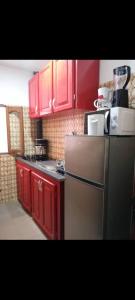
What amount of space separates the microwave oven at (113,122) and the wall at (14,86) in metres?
1.95

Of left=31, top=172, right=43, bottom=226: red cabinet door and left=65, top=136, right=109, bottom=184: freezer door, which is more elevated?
left=65, top=136, right=109, bottom=184: freezer door

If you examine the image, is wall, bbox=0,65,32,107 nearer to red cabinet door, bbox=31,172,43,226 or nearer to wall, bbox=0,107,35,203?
wall, bbox=0,107,35,203

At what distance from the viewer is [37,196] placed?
81.2 inches

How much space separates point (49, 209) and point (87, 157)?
2.83 ft

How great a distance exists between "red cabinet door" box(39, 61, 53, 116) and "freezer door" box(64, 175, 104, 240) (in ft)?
3.60

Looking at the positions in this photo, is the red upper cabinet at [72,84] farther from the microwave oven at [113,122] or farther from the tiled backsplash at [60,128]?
the microwave oven at [113,122]

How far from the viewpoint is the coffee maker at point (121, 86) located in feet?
4.28

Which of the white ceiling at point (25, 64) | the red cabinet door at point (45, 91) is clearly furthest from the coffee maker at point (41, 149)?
the white ceiling at point (25, 64)

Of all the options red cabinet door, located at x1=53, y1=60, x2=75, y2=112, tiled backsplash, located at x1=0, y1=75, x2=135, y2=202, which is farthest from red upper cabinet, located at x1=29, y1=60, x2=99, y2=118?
tiled backsplash, located at x1=0, y1=75, x2=135, y2=202

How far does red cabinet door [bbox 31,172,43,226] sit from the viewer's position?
78.0 inches

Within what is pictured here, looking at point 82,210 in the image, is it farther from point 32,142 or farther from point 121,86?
point 32,142
